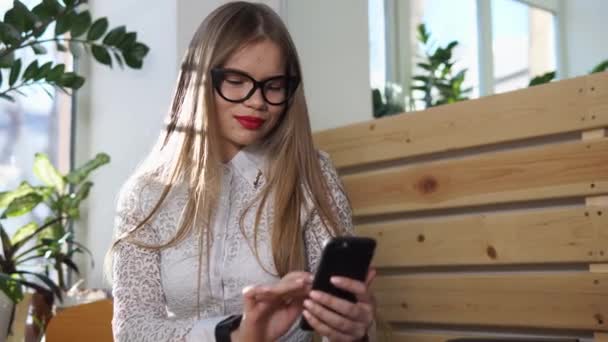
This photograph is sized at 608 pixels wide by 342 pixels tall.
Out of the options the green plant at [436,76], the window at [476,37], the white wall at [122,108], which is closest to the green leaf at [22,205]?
the white wall at [122,108]

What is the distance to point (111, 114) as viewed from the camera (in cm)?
302

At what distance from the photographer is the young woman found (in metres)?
1.49

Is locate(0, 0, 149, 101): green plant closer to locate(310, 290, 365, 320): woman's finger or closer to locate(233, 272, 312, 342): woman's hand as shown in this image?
locate(233, 272, 312, 342): woman's hand

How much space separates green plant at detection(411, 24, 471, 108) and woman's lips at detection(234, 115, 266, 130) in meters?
3.42

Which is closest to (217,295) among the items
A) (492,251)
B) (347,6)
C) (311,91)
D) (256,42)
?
(256,42)

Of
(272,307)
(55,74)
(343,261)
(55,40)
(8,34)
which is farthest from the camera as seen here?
(55,40)

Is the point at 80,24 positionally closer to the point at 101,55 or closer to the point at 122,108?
the point at 101,55

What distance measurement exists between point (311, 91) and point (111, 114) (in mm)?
791

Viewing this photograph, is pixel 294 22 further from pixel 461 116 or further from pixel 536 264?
pixel 536 264

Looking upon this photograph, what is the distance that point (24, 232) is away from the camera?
9.16 feet

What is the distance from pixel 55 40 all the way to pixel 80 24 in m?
0.11

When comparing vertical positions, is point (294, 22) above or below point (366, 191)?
above

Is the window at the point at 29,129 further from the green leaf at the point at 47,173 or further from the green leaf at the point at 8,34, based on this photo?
the green leaf at the point at 8,34

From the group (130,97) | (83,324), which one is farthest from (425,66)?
(83,324)
